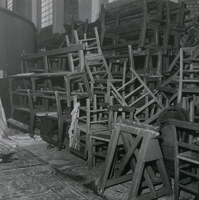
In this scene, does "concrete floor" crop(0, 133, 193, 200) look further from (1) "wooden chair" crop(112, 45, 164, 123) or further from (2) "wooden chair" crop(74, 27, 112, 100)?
(2) "wooden chair" crop(74, 27, 112, 100)

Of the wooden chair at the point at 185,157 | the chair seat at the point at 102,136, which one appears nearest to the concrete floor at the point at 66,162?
the wooden chair at the point at 185,157

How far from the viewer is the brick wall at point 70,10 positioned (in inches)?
409

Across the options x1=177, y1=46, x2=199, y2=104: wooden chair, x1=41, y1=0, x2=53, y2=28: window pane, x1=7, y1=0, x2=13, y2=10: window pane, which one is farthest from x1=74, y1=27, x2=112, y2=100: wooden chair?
x1=7, y1=0, x2=13, y2=10: window pane

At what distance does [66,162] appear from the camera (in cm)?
476

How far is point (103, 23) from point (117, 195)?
16.3 ft

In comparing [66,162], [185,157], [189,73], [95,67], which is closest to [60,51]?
[95,67]

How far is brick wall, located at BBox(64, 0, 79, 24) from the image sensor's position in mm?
10391

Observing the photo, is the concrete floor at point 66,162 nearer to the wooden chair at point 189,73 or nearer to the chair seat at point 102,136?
the chair seat at point 102,136

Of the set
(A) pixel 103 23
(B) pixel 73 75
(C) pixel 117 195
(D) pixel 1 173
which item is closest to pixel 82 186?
(C) pixel 117 195

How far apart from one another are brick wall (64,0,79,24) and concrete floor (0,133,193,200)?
5.68 m

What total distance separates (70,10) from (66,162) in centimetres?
744

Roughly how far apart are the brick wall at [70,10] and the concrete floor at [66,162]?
5.68 m

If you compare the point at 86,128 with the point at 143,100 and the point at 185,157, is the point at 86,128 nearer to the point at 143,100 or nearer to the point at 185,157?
the point at 143,100

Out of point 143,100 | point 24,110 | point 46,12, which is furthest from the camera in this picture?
point 46,12
